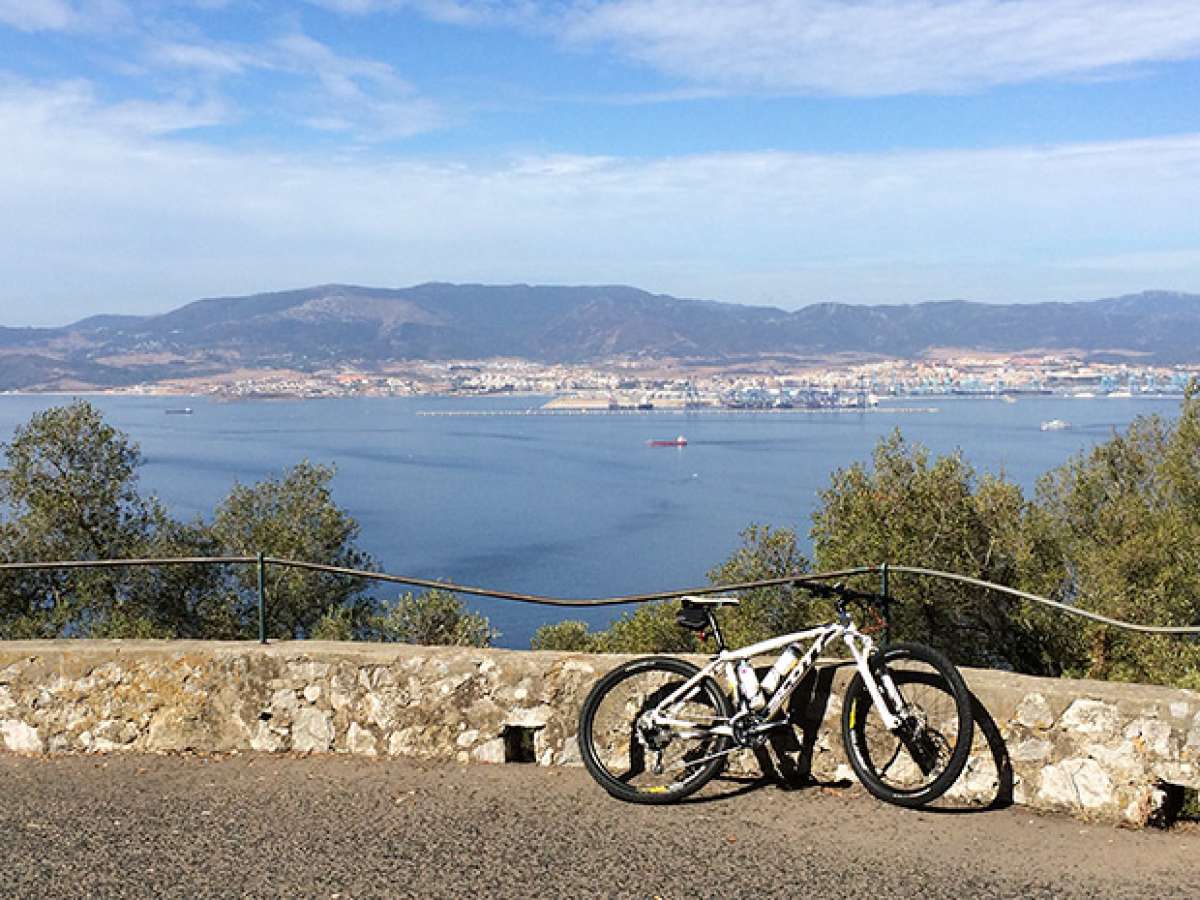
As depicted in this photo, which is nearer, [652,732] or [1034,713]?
[1034,713]

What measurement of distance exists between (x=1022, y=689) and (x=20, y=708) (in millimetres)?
4858

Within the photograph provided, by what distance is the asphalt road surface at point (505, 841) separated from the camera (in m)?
4.26

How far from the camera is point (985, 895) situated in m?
4.17

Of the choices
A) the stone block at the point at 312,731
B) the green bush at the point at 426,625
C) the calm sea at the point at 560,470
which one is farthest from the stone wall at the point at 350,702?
the calm sea at the point at 560,470

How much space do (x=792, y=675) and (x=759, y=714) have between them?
0.23 meters

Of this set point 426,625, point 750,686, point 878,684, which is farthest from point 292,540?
point 878,684

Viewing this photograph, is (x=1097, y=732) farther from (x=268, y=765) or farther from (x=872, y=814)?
(x=268, y=765)

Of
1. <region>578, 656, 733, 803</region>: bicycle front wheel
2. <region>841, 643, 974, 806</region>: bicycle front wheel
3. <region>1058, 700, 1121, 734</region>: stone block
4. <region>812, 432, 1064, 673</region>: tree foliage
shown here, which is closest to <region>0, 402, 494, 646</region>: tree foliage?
<region>812, 432, 1064, 673</region>: tree foliage

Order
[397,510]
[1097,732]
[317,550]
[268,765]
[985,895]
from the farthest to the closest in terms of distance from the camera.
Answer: [397,510]
[317,550]
[268,765]
[1097,732]
[985,895]

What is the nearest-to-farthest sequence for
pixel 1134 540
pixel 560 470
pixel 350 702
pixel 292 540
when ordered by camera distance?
pixel 350 702
pixel 1134 540
pixel 292 540
pixel 560 470

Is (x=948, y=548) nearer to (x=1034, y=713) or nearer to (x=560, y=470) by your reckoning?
(x=1034, y=713)

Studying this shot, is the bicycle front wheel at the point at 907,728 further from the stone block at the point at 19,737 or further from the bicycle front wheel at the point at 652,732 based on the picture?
the stone block at the point at 19,737

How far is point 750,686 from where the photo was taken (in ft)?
17.4

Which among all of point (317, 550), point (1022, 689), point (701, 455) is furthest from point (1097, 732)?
point (701, 455)
